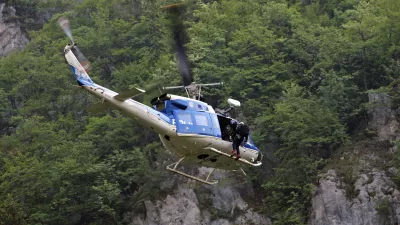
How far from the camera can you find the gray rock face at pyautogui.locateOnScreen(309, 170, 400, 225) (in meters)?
28.8

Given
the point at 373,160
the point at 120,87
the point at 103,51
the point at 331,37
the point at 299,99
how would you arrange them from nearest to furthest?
the point at 373,160, the point at 299,99, the point at 331,37, the point at 120,87, the point at 103,51

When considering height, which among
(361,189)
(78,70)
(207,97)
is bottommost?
(361,189)

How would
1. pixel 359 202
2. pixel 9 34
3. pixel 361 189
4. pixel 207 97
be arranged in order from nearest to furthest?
pixel 359 202 → pixel 361 189 → pixel 207 97 → pixel 9 34

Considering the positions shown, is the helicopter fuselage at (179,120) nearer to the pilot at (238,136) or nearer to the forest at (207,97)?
the pilot at (238,136)

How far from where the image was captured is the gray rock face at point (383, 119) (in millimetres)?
31859

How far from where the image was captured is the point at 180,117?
72.9ft

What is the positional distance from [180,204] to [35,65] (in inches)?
623

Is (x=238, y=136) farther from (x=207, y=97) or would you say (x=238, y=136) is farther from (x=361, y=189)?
(x=207, y=97)

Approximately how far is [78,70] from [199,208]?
11.6 metres

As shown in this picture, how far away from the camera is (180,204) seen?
106 feet

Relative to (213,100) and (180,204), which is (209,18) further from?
(180,204)

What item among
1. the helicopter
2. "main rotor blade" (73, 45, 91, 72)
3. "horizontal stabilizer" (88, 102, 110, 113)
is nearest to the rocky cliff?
the helicopter

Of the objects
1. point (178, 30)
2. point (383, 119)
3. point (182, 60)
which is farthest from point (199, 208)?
point (178, 30)

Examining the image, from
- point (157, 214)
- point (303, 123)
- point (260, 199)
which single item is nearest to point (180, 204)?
point (157, 214)
